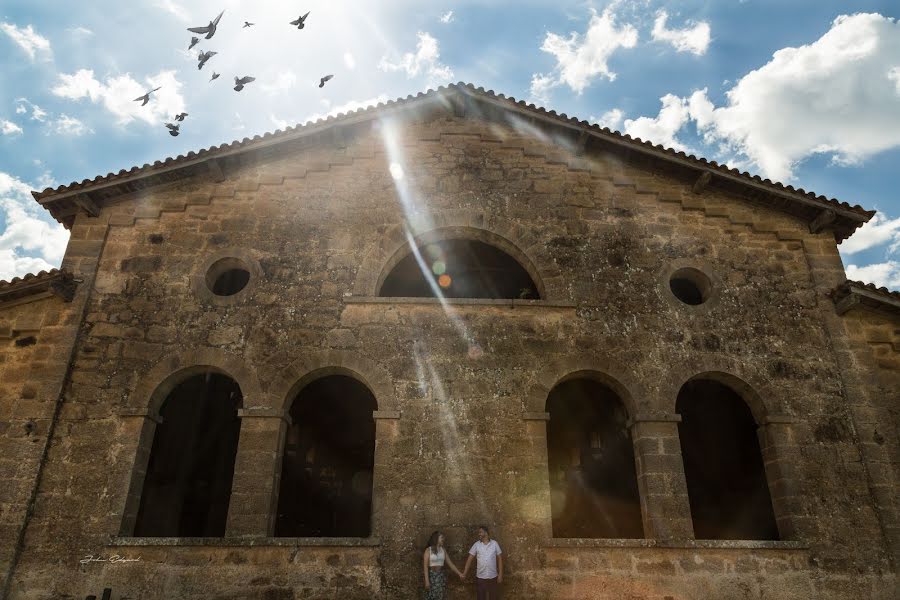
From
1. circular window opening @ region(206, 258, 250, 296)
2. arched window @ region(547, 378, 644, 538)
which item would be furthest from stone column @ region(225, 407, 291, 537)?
arched window @ region(547, 378, 644, 538)

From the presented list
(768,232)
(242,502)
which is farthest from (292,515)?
(768,232)

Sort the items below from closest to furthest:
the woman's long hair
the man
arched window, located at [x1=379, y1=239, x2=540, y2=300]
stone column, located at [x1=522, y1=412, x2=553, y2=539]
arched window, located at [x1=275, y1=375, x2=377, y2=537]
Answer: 1. the man
2. the woman's long hair
3. stone column, located at [x1=522, y1=412, x2=553, y2=539]
4. arched window, located at [x1=379, y1=239, x2=540, y2=300]
5. arched window, located at [x1=275, y1=375, x2=377, y2=537]

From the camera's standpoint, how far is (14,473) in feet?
26.3

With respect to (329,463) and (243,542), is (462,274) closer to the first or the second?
(329,463)

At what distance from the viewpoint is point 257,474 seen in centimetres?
808

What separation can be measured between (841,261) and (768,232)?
1.27 metres

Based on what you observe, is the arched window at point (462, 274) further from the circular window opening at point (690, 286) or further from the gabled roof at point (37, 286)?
the gabled roof at point (37, 286)

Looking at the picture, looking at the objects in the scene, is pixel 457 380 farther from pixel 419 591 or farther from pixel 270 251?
pixel 270 251

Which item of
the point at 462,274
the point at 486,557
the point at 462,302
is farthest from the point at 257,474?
the point at 462,274

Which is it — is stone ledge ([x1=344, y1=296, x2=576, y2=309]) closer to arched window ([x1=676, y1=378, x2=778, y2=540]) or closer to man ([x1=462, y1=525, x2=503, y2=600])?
arched window ([x1=676, y1=378, x2=778, y2=540])

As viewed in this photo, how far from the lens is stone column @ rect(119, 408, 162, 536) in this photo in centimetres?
810

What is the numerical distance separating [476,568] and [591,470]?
4.75 metres

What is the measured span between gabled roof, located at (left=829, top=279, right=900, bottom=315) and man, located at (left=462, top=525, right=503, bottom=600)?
6.58 metres

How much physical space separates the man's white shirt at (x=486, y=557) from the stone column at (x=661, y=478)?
2227mm
